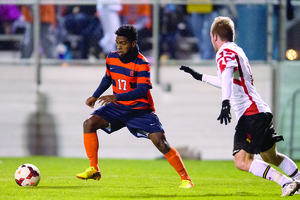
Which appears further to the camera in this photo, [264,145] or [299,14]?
[299,14]

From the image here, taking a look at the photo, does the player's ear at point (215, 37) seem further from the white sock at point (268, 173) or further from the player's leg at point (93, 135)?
the player's leg at point (93, 135)

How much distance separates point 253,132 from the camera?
4.98m

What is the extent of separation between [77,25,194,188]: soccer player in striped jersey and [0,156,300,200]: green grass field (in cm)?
36

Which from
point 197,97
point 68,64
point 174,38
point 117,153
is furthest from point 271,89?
point 68,64

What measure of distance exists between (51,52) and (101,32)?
1.17m


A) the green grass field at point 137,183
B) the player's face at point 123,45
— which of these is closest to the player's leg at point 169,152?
the green grass field at point 137,183

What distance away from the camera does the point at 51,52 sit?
10727 mm

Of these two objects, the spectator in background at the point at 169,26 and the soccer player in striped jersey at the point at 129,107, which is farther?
the spectator in background at the point at 169,26

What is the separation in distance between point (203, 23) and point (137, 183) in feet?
16.2

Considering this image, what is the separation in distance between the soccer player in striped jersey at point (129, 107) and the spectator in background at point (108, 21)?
435cm

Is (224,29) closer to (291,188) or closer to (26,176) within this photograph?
(291,188)

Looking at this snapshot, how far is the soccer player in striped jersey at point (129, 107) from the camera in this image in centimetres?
584

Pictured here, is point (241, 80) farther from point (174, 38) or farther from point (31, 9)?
point (31, 9)

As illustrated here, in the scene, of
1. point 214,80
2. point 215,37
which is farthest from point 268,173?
point 215,37
